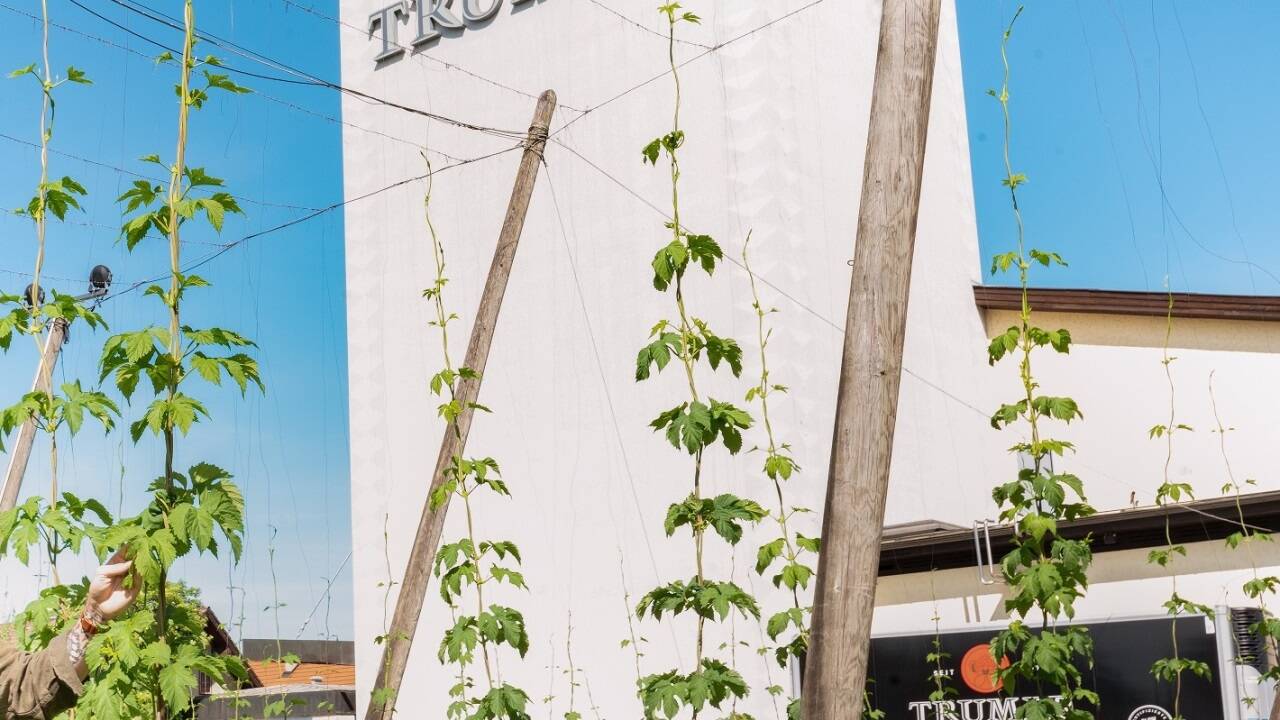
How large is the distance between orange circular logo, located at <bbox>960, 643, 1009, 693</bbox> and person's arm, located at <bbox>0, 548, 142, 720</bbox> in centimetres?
710

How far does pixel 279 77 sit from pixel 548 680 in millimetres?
8076

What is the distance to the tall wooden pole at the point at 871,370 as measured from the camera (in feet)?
12.0

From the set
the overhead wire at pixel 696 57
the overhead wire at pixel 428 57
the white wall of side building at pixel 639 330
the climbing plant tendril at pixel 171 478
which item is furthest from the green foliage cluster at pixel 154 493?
the overhead wire at pixel 428 57

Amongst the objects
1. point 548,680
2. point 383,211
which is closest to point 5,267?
point 383,211

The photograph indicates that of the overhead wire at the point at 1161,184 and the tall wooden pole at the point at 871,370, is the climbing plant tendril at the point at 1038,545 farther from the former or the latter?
the tall wooden pole at the point at 871,370

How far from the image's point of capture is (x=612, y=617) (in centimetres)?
1502

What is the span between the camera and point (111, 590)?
3.73 meters

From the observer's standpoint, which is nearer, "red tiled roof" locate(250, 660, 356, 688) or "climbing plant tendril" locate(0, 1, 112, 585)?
"climbing plant tendril" locate(0, 1, 112, 585)

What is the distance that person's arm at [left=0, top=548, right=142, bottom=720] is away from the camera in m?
3.67

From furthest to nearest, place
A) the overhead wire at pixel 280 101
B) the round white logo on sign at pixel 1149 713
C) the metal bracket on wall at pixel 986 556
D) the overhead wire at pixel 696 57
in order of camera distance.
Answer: the overhead wire at pixel 696 57
the overhead wire at pixel 280 101
the metal bracket on wall at pixel 986 556
the round white logo on sign at pixel 1149 713

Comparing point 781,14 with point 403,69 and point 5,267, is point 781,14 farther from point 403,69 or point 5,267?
point 5,267

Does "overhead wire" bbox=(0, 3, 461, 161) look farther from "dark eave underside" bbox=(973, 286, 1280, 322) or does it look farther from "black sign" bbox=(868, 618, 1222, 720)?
"dark eave underside" bbox=(973, 286, 1280, 322)

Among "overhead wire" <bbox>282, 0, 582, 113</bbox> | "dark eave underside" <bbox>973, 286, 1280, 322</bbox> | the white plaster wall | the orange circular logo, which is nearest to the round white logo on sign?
the orange circular logo

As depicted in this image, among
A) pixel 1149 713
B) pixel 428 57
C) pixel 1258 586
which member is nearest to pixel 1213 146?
pixel 1258 586
